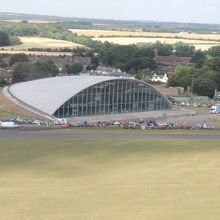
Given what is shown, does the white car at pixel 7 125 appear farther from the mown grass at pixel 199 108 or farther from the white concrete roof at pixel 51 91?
the mown grass at pixel 199 108

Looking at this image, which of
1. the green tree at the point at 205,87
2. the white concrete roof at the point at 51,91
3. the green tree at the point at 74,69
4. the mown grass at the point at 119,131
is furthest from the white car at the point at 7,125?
Result: the green tree at the point at 74,69

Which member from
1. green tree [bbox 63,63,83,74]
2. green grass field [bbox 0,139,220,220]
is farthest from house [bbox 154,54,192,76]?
green grass field [bbox 0,139,220,220]

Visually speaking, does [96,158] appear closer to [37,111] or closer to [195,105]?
[37,111]

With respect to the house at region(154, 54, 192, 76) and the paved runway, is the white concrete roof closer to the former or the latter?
the paved runway

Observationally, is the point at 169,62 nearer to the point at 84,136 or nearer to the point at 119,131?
the point at 119,131

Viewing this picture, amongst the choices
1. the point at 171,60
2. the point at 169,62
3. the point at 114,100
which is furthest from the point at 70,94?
the point at 171,60
